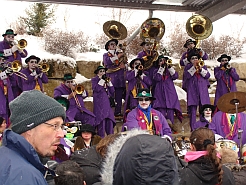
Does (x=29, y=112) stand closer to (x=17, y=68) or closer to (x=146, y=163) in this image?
(x=146, y=163)

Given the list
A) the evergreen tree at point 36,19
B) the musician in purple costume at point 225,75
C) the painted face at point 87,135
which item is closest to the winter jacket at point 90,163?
the painted face at point 87,135

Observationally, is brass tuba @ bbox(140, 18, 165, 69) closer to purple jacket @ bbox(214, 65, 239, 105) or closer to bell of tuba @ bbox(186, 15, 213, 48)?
bell of tuba @ bbox(186, 15, 213, 48)

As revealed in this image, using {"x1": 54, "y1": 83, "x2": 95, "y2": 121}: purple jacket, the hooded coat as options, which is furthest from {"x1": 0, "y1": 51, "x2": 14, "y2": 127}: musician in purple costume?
the hooded coat

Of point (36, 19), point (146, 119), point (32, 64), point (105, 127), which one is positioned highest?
point (36, 19)

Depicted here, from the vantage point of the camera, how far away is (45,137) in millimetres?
1876

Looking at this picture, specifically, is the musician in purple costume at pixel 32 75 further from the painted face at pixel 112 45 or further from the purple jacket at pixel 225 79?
the purple jacket at pixel 225 79

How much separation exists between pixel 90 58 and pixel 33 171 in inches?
464

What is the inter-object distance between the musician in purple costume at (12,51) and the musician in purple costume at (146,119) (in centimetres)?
315

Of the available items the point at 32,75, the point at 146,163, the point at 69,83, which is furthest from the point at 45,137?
the point at 32,75

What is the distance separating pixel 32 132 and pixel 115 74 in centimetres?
792

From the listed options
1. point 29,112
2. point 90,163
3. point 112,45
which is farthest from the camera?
point 112,45

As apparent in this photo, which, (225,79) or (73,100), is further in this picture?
(225,79)

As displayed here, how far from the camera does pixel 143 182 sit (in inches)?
58.5

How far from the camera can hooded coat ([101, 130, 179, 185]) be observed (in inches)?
58.4
